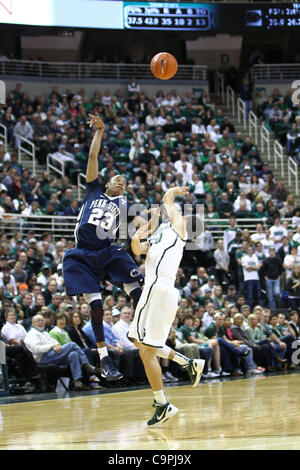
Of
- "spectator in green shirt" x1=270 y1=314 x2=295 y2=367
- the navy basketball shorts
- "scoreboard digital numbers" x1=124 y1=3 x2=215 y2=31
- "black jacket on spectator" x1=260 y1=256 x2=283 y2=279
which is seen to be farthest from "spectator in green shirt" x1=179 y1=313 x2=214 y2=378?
"scoreboard digital numbers" x1=124 y1=3 x2=215 y2=31

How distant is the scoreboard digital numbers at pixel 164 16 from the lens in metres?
24.0

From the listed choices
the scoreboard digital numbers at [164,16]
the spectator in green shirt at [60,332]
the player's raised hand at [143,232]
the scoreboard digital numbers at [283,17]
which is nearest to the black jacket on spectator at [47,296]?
the spectator in green shirt at [60,332]

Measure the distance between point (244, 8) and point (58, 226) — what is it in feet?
35.2

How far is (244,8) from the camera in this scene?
80.8 ft

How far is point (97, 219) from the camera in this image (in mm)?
8109

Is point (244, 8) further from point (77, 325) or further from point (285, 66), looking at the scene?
point (77, 325)

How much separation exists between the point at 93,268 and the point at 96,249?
205mm

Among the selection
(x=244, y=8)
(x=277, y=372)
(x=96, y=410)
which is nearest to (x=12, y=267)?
(x=277, y=372)

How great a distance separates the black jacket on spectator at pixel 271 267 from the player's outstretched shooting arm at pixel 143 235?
9189mm

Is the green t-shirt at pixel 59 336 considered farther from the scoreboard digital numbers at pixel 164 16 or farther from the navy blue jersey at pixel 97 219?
the scoreboard digital numbers at pixel 164 16

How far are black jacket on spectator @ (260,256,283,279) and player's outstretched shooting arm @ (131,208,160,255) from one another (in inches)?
362

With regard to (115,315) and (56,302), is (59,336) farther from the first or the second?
(115,315)

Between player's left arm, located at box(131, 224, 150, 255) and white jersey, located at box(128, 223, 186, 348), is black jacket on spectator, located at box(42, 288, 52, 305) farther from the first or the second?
white jersey, located at box(128, 223, 186, 348)
